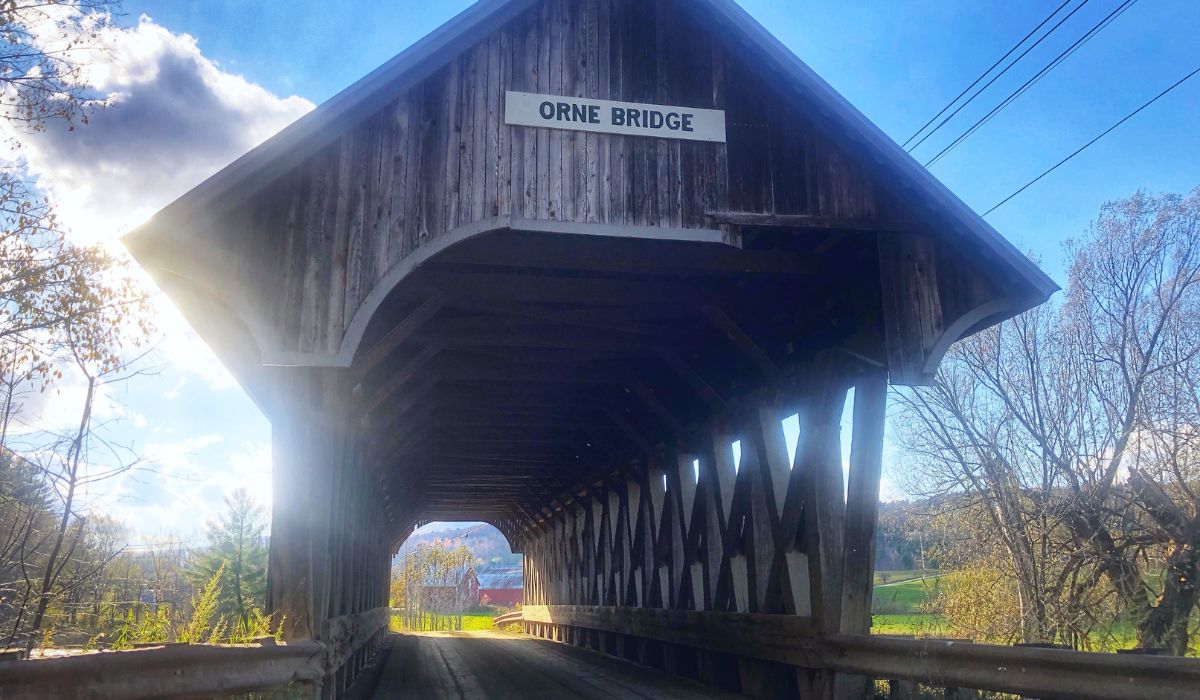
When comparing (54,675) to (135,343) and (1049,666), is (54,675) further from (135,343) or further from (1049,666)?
(135,343)

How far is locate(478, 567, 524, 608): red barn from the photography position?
4764 inches

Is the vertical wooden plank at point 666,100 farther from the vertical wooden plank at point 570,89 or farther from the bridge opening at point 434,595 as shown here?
the bridge opening at point 434,595

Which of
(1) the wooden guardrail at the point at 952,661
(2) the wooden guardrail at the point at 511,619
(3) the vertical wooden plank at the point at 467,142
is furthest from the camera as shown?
(2) the wooden guardrail at the point at 511,619

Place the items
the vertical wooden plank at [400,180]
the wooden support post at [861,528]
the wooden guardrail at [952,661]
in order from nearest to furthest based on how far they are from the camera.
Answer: the wooden guardrail at [952,661] → the vertical wooden plank at [400,180] → the wooden support post at [861,528]

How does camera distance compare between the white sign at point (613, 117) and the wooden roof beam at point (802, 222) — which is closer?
the white sign at point (613, 117)

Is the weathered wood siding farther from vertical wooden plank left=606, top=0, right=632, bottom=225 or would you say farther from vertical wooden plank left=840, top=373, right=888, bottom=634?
vertical wooden plank left=840, top=373, right=888, bottom=634

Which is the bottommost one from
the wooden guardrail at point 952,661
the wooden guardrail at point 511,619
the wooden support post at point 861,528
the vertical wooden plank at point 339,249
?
the wooden guardrail at point 511,619

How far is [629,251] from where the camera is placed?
8.36 meters

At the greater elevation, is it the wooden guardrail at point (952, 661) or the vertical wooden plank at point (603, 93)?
the vertical wooden plank at point (603, 93)

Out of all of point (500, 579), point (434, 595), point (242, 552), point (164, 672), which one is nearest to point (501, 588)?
point (500, 579)

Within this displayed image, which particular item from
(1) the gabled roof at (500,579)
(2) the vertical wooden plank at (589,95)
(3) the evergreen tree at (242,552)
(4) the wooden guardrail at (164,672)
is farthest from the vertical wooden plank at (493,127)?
(1) the gabled roof at (500,579)

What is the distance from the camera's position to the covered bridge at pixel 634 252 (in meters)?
7.02

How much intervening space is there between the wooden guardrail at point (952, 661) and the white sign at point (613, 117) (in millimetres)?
4187

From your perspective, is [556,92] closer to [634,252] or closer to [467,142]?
[467,142]
